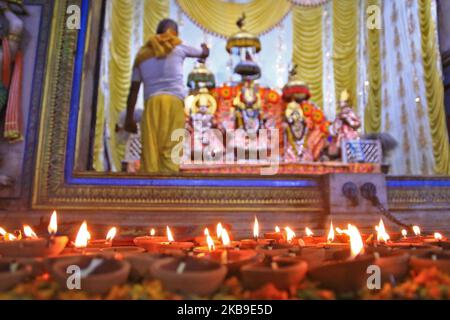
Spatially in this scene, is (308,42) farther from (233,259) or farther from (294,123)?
(233,259)

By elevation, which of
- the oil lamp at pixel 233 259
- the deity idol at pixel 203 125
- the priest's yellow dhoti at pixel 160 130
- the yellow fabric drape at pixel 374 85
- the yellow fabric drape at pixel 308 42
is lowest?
the oil lamp at pixel 233 259

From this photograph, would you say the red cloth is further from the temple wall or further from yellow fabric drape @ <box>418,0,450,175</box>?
yellow fabric drape @ <box>418,0,450,175</box>

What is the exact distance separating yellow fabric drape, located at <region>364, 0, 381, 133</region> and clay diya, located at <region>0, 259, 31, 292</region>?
8333 millimetres

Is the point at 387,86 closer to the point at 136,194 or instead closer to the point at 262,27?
the point at 262,27

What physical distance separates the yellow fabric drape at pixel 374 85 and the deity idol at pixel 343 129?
2.10ft

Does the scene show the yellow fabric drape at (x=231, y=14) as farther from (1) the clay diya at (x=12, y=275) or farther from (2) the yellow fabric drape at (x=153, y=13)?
(1) the clay diya at (x=12, y=275)

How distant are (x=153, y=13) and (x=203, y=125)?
3718mm

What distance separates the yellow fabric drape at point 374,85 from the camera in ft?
27.1

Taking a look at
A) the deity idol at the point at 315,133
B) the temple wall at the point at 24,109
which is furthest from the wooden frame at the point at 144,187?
the deity idol at the point at 315,133

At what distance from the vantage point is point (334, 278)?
822 mm

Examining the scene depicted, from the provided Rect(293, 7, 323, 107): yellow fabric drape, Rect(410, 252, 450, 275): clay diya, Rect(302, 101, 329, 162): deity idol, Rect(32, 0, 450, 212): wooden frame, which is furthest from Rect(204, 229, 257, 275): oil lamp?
Rect(293, 7, 323, 107): yellow fabric drape

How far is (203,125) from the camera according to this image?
7688 mm

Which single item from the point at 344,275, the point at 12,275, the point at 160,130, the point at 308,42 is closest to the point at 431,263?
the point at 344,275
